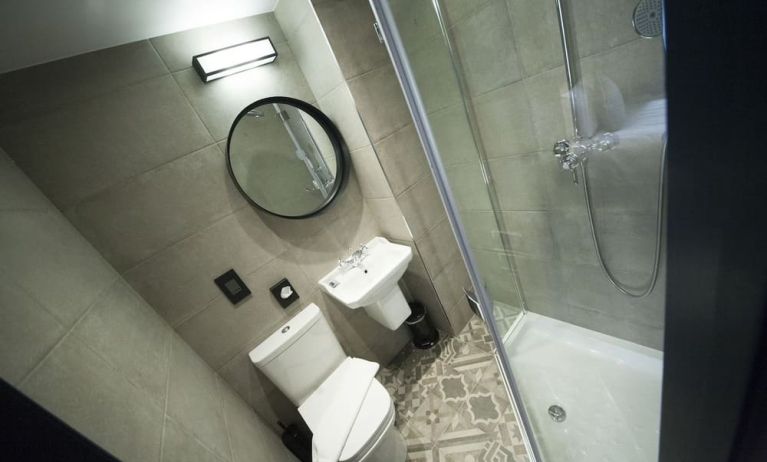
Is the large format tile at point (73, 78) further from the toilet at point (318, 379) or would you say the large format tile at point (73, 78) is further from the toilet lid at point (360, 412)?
the toilet lid at point (360, 412)

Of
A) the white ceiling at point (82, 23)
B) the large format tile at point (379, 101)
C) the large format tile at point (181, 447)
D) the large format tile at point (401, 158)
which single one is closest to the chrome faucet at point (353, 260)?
the large format tile at point (401, 158)

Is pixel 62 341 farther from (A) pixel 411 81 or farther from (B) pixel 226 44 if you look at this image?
(B) pixel 226 44

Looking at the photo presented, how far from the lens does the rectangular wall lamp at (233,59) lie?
1223mm

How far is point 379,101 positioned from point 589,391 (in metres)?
1.71

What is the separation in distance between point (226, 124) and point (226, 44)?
0.38 metres

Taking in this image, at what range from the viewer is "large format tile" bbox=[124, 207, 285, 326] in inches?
46.8

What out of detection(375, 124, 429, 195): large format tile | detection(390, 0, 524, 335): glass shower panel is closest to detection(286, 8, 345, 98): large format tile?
detection(375, 124, 429, 195): large format tile

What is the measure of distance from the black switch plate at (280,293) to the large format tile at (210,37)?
1.12 meters

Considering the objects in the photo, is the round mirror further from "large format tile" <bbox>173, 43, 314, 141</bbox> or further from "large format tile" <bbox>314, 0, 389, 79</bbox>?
"large format tile" <bbox>314, 0, 389, 79</bbox>

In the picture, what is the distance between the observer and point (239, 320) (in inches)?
54.9

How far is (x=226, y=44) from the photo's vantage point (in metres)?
1.31

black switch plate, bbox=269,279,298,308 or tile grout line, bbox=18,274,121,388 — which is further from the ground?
tile grout line, bbox=18,274,121,388

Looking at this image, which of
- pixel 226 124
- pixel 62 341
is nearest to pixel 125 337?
pixel 62 341

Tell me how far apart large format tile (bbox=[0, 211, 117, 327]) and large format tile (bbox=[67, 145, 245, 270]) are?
11cm
